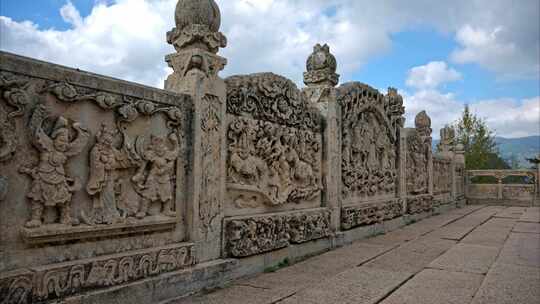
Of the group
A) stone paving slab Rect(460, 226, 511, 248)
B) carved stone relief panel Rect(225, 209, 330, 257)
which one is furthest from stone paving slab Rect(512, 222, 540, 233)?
carved stone relief panel Rect(225, 209, 330, 257)

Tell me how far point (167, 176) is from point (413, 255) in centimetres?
423

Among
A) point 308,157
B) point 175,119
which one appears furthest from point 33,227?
point 308,157

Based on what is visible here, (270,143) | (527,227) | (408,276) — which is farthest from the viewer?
(527,227)

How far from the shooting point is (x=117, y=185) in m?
3.80

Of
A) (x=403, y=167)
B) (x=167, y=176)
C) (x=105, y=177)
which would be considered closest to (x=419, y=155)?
(x=403, y=167)

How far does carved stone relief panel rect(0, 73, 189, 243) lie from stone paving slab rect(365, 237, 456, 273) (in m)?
3.10

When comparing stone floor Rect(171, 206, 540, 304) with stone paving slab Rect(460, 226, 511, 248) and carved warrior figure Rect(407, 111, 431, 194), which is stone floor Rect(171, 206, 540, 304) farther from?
carved warrior figure Rect(407, 111, 431, 194)

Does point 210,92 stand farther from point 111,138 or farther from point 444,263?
point 444,263

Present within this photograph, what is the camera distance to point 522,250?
7199 mm

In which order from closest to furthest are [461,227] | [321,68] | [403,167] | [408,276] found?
[408,276] < [321,68] < [461,227] < [403,167]

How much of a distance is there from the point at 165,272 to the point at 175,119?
147 cm

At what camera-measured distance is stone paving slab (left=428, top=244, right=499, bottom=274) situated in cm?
580

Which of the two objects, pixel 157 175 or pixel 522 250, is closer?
pixel 157 175

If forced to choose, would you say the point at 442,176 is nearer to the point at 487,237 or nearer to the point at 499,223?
the point at 499,223
